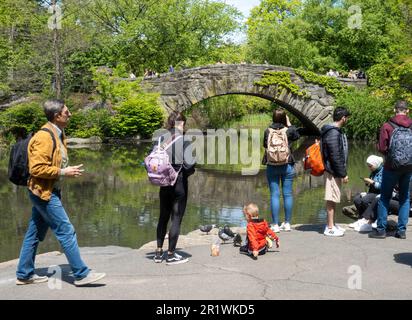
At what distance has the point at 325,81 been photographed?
94.6ft

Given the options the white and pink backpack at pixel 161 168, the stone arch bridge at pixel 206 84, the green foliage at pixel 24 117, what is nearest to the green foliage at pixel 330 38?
the stone arch bridge at pixel 206 84

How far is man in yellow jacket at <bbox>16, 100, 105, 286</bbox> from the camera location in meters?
4.69

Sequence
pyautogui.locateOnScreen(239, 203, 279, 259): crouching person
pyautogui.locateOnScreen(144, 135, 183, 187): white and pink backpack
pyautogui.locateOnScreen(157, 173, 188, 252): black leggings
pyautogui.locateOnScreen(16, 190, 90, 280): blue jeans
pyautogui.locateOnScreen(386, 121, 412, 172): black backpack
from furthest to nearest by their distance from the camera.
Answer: pyautogui.locateOnScreen(386, 121, 412, 172): black backpack, pyautogui.locateOnScreen(239, 203, 279, 259): crouching person, pyautogui.locateOnScreen(157, 173, 188, 252): black leggings, pyautogui.locateOnScreen(144, 135, 183, 187): white and pink backpack, pyautogui.locateOnScreen(16, 190, 90, 280): blue jeans

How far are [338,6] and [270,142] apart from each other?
3373 centimetres

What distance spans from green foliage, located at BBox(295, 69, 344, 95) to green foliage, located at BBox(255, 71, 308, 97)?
60 cm

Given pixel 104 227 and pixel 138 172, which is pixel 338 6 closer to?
pixel 138 172

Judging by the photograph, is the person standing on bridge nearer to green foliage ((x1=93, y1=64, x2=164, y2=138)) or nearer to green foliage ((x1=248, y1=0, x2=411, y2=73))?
green foliage ((x1=93, y1=64, x2=164, y2=138))

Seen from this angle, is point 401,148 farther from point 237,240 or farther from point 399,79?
point 399,79

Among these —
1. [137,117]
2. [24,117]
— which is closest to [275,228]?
[24,117]

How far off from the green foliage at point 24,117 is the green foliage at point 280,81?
381 inches

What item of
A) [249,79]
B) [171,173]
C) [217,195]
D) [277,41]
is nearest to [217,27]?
[277,41]

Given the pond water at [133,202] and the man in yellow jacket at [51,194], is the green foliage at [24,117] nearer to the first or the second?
the pond water at [133,202]

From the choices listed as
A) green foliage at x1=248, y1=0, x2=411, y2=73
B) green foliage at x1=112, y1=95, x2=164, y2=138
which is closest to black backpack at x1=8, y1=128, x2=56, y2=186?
green foliage at x1=112, y1=95, x2=164, y2=138
